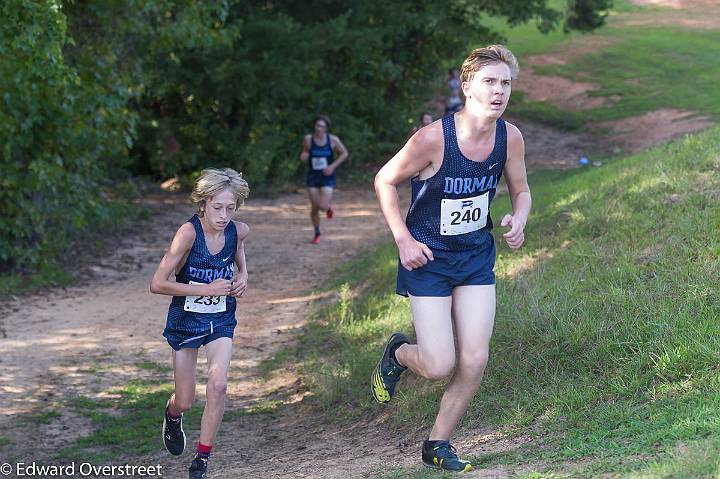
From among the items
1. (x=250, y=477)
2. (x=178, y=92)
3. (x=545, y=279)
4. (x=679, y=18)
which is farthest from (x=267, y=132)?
(x=679, y=18)

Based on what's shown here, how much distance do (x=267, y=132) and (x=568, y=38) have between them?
20902 mm

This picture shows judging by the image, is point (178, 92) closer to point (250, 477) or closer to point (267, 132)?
point (267, 132)

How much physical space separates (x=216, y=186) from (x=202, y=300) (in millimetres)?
692

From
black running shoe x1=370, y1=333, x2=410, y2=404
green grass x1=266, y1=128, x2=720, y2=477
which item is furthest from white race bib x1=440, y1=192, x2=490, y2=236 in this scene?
green grass x1=266, y1=128, x2=720, y2=477

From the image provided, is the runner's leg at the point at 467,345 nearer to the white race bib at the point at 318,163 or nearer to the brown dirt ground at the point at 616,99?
the white race bib at the point at 318,163

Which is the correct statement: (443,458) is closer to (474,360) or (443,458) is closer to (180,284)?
(474,360)

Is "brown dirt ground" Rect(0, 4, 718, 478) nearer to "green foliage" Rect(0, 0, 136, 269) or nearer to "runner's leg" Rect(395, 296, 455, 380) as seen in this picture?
"runner's leg" Rect(395, 296, 455, 380)

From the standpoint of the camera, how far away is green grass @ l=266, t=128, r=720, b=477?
5.50 metres

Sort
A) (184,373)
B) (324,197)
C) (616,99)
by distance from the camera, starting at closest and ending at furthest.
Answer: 1. (184,373)
2. (324,197)
3. (616,99)

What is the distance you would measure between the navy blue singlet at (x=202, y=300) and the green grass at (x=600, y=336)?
1536mm

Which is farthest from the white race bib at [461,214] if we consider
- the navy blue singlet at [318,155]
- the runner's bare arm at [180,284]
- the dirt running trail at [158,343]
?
the navy blue singlet at [318,155]

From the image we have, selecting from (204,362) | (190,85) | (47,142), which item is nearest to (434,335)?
(204,362)

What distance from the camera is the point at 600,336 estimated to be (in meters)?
6.64

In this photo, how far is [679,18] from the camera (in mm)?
41094
